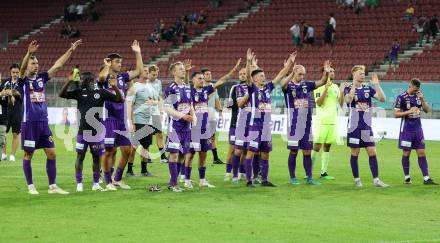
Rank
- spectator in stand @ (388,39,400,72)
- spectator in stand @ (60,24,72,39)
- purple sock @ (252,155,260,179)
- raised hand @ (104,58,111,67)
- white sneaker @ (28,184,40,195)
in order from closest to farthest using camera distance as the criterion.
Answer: white sneaker @ (28,184,40,195), raised hand @ (104,58,111,67), purple sock @ (252,155,260,179), spectator in stand @ (388,39,400,72), spectator in stand @ (60,24,72,39)

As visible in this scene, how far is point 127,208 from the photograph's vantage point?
12.9 m

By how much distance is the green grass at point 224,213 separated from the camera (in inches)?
418

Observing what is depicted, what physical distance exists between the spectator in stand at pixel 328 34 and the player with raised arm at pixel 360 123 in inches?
961

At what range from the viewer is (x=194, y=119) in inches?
606

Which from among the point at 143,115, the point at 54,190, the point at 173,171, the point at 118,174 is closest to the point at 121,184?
the point at 118,174

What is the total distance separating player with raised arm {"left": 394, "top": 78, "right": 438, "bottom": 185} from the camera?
17078 millimetres

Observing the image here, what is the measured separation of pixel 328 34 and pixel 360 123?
82.2ft

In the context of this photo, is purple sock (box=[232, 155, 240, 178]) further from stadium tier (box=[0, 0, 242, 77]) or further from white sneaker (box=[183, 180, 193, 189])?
stadium tier (box=[0, 0, 242, 77])

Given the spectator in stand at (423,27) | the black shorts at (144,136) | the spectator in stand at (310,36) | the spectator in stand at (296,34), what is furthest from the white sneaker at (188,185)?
the spectator in stand at (296,34)

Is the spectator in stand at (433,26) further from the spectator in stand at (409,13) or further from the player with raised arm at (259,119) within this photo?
the player with raised arm at (259,119)

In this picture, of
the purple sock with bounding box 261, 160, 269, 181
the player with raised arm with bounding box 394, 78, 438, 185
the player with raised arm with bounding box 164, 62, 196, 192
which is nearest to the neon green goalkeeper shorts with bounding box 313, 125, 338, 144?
the player with raised arm with bounding box 394, 78, 438, 185

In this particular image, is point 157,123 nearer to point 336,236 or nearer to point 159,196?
point 159,196

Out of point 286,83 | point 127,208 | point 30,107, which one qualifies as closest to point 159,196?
point 127,208

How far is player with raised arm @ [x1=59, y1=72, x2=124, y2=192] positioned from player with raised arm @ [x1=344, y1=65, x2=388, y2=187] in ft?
15.6
